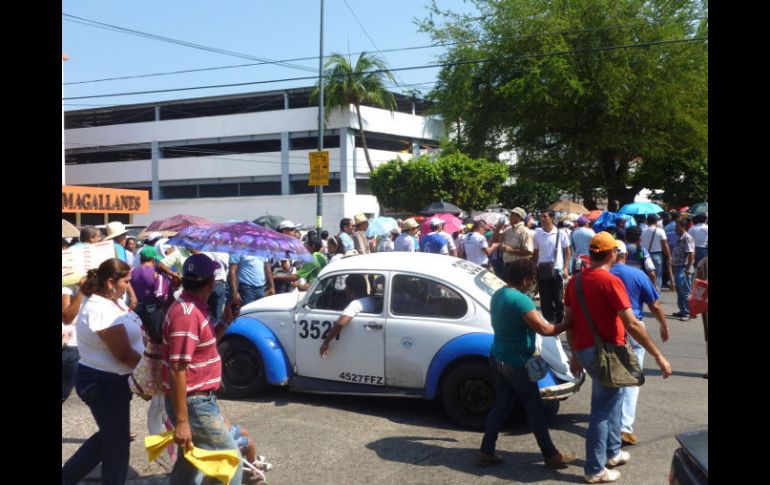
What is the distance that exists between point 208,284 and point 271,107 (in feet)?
149

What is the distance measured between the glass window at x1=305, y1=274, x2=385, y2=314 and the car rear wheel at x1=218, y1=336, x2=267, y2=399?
2.67 feet

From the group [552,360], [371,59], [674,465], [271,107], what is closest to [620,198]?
[371,59]

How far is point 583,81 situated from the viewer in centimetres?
2964

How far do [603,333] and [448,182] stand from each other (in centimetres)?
3080

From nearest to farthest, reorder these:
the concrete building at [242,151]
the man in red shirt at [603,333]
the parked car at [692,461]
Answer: the parked car at [692,461] → the man in red shirt at [603,333] → the concrete building at [242,151]

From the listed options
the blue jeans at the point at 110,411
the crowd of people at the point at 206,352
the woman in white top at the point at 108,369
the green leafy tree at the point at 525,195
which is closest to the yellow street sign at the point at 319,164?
the crowd of people at the point at 206,352

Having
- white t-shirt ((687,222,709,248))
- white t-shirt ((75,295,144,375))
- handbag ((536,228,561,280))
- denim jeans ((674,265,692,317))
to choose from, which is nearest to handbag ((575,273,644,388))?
white t-shirt ((75,295,144,375))

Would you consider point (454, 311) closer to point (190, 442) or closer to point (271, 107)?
point (190, 442)

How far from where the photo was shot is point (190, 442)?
13.3 ft

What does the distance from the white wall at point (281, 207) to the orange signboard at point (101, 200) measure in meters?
4.57

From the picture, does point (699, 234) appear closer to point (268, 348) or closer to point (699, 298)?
point (699, 298)

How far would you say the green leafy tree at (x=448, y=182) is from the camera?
3525 centimetres

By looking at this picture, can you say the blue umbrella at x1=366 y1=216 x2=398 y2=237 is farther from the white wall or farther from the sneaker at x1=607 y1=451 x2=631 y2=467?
the white wall

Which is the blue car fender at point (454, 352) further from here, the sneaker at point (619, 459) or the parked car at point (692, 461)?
the parked car at point (692, 461)
